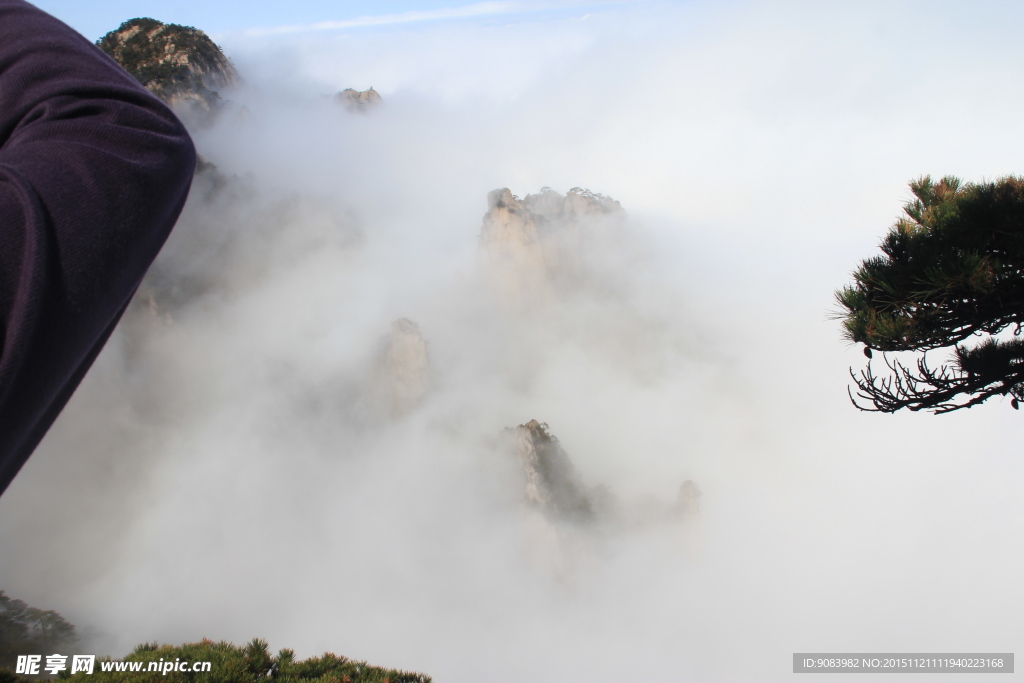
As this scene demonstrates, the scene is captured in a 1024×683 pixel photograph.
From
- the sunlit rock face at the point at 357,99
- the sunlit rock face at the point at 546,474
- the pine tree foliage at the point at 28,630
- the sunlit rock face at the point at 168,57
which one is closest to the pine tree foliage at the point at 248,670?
the pine tree foliage at the point at 28,630

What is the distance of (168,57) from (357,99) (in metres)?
36.6

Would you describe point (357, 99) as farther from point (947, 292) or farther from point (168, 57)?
point (947, 292)

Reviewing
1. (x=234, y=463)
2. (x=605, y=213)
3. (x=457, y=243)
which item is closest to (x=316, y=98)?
(x=457, y=243)

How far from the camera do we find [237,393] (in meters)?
43.0

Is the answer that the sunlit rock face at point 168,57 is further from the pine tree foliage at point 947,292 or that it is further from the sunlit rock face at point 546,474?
the pine tree foliage at point 947,292

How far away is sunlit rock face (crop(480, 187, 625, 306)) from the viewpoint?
43.0m

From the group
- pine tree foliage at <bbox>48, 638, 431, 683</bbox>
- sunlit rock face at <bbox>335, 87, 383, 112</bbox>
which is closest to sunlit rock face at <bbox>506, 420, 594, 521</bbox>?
pine tree foliage at <bbox>48, 638, 431, 683</bbox>

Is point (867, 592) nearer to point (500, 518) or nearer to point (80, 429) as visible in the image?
point (500, 518)

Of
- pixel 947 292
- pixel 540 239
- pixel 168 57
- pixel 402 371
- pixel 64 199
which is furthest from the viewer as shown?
pixel 540 239

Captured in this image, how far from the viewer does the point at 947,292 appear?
10.8 ft

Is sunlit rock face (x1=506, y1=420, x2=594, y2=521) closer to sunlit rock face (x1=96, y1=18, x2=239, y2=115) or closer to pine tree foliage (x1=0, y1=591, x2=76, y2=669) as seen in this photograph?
pine tree foliage (x1=0, y1=591, x2=76, y2=669)

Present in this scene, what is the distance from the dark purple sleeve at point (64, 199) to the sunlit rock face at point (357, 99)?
250 ft

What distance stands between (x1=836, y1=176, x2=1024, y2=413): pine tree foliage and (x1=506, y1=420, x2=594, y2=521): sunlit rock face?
28897 millimetres

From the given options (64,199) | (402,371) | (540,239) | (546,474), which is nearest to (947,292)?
(64,199)
